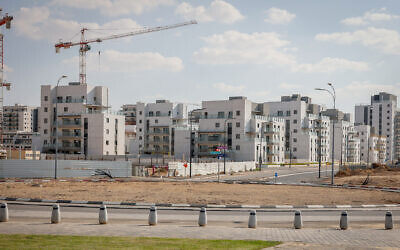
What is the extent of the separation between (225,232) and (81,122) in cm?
8122

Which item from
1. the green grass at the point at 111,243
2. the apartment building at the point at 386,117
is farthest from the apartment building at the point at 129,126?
the apartment building at the point at 386,117

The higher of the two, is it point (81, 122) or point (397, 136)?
point (81, 122)

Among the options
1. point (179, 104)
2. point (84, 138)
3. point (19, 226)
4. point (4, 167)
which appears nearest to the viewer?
point (19, 226)

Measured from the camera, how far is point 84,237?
1462 cm

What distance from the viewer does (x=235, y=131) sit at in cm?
9700

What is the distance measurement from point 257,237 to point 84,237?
6.16 m

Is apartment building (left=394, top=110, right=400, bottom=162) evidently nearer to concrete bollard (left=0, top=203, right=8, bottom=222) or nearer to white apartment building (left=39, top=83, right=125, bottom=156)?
white apartment building (left=39, top=83, right=125, bottom=156)

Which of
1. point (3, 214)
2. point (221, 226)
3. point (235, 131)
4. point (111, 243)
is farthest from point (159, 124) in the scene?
point (111, 243)

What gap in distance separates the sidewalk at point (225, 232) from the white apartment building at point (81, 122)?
76.3 m

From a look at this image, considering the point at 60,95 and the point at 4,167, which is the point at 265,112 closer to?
the point at 60,95

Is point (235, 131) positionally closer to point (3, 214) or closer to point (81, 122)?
point (81, 122)

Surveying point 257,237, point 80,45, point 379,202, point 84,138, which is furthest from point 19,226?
point 80,45

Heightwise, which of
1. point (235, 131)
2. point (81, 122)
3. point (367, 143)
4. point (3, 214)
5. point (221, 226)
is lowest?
point (221, 226)

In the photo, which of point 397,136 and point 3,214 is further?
point 397,136
